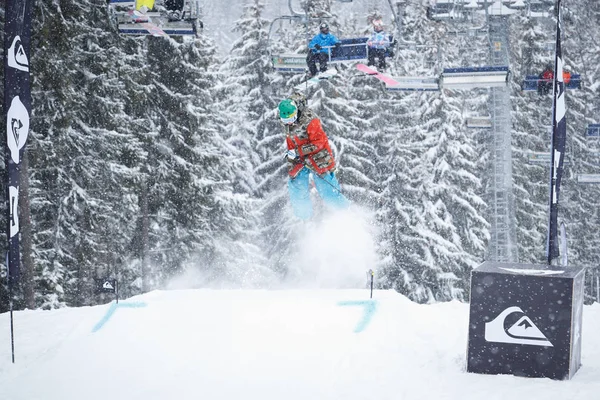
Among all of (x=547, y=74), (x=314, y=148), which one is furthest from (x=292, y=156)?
(x=547, y=74)

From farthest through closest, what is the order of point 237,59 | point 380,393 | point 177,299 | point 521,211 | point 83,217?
point 237,59, point 521,211, point 83,217, point 177,299, point 380,393

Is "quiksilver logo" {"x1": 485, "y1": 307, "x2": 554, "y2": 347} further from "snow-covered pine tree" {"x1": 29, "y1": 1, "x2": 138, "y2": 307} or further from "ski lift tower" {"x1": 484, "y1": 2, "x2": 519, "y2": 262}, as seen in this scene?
"snow-covered pine tree" {"x1": 29, "y1": 1, "x2": 138, "y2": 307}

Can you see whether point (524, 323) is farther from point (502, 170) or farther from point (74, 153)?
point (74, 153)

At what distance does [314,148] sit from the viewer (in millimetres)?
9492

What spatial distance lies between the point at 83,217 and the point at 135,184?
213 cm

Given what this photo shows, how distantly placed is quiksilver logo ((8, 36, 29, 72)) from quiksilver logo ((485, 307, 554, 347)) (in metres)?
6.63

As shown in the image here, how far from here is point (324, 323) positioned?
839 centimetres

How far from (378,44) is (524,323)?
790 centimetres

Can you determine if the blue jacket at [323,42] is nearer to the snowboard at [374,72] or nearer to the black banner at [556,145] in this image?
the snowboard at [374,72]

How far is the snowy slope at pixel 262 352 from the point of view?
6.28m

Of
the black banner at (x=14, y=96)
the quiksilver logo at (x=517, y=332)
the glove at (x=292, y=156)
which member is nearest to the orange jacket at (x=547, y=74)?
the glove at (x=292, y=156)

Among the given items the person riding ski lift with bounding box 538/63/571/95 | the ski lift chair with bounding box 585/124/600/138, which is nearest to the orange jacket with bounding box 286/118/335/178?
the person riding ski lift with bounding box 538/63/571/95

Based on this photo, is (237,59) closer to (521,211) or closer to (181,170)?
(181,170)

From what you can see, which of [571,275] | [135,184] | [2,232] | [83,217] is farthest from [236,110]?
[571,275]
